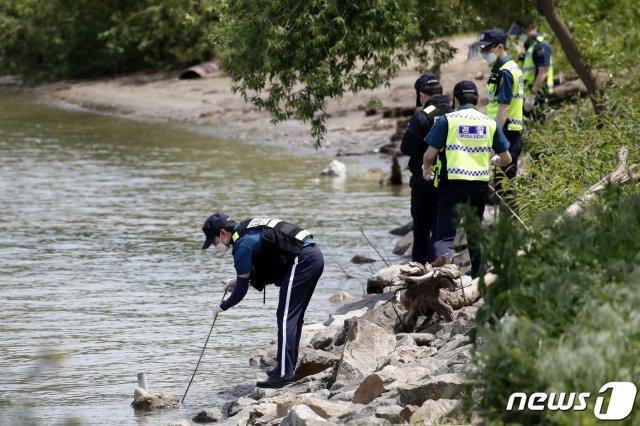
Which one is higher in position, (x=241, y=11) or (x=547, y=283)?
(x=241, y=11)

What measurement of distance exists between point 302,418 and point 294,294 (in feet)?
6.93

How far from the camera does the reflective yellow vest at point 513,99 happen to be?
12.8 m

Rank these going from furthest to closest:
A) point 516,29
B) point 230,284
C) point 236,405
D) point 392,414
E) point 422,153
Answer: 1. point 516,29
2. point 422,153
3. point 230,284
4. point 236,405
5. point 392,414

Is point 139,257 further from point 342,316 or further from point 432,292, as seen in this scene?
point 432,292

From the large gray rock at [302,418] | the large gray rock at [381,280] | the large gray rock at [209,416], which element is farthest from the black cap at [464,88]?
the large gray rock at [302,418]

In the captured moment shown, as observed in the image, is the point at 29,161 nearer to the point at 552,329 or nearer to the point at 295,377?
the point at 295,377

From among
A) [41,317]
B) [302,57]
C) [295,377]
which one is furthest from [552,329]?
[302,57]

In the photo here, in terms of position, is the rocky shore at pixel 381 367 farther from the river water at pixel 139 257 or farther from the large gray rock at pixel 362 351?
the river water at pixel 139 257

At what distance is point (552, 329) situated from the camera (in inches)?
232

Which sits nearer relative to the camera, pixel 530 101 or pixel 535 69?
pixel 530 101

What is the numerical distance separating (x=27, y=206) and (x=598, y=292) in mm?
15020

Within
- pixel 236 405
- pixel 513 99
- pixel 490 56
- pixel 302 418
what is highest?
pixel 490 56

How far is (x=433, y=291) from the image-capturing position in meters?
10.3

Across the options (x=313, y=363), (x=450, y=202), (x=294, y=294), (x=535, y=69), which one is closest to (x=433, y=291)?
(x=450, y=202)
